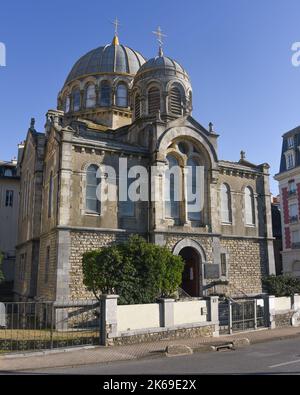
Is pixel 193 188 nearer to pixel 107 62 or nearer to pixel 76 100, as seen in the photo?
pixel 76 100

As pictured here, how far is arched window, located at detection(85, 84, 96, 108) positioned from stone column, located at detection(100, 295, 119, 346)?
Answer: 21868mm

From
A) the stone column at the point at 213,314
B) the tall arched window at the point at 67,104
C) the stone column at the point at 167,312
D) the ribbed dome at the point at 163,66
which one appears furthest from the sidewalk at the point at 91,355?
the tall arched window at the point at 67,104

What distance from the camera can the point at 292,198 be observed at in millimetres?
41969

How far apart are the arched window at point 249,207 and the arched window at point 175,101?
23.8ft

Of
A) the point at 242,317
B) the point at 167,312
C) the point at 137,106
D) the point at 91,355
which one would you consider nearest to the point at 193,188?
the point at 137,106

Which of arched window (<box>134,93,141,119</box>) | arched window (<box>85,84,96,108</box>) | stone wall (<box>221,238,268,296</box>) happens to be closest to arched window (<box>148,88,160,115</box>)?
arched window (<box>134,93,141,119</box>)

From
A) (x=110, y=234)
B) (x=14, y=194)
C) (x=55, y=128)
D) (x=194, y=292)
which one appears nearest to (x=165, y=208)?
(x=110, y=234)

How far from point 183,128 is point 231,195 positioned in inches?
225

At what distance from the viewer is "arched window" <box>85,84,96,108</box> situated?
1304 inches

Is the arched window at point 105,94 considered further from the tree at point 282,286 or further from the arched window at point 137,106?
the tree at point 282,286

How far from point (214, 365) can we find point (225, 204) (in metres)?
16.5

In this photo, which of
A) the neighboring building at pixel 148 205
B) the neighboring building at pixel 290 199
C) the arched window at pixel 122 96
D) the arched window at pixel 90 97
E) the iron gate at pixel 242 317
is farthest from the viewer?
the neighboring building at pixel 290 199

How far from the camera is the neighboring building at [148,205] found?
69.7ft

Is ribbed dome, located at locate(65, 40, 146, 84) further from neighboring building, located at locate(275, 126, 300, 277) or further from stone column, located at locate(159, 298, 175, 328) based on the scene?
stone column, located at locate(159, 298, 175, 328)
